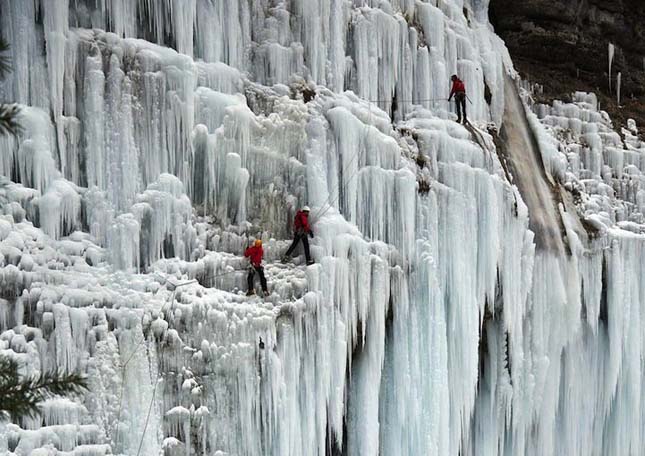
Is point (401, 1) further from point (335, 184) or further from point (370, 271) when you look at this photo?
point (370, 271)

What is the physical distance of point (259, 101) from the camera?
10633 mm

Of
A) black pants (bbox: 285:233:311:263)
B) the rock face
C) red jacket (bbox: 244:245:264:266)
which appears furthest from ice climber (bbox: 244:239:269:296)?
the rock face

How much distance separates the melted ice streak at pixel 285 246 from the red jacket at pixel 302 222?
12.6 inches

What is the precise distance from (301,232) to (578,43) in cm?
977

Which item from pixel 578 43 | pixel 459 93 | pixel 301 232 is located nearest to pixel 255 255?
pixel 301 232

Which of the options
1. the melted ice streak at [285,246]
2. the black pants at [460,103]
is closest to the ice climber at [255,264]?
the melted ice streak at [285,246]

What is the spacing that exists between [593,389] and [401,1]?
25.5ft

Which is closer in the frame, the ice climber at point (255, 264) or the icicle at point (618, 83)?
the ice climber at point (255, 264)

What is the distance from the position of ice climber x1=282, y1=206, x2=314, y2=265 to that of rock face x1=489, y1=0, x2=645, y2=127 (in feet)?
27.0

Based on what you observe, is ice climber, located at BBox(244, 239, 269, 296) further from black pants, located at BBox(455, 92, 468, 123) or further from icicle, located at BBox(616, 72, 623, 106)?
icicle, located at BBox(616, 72, 623, 106)

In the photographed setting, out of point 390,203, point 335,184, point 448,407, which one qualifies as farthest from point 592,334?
point 335,184

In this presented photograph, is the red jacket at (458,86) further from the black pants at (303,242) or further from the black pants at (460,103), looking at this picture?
the black pants at (303,242)

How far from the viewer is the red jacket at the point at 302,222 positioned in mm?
10102

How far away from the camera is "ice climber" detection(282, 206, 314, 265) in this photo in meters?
10.1
